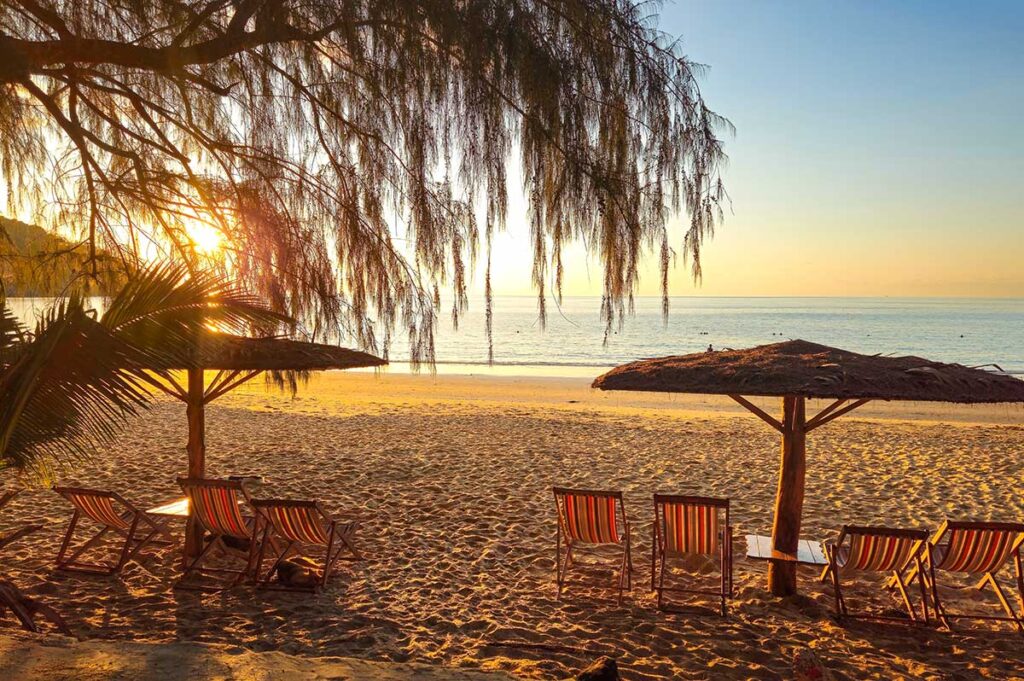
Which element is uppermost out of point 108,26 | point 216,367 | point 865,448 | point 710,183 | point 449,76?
point 108,26

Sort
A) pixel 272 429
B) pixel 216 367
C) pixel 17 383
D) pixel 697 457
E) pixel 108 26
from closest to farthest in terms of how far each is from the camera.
Answer: 1. pixel 17 383
2. pixel 108 26
3. pixel 216 367
4. pixel 697 457
5. pixel 272 429

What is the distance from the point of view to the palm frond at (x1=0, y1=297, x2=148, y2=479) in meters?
2.77

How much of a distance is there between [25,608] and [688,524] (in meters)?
3.80

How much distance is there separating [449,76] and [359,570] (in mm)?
3555

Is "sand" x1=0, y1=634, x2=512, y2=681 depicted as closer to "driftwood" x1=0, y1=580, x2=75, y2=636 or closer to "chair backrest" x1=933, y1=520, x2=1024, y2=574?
"driftwood" x1=0, y1=580, x2=75, y2=636

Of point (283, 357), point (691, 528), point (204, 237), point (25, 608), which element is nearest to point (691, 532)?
point (691, 528)

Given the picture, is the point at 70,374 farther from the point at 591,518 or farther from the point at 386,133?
the point at 591,518

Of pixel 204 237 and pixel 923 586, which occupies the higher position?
pixel 204 237

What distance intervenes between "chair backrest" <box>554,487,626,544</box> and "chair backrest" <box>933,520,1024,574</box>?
6.47ft

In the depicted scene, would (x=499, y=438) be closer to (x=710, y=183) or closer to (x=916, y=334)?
(x=710, y=183)

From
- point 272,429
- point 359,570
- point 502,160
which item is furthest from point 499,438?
point 502,160


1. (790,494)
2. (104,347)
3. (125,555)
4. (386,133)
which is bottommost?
(125,555)

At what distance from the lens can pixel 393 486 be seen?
26.6ft

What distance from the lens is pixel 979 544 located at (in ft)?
14.6
